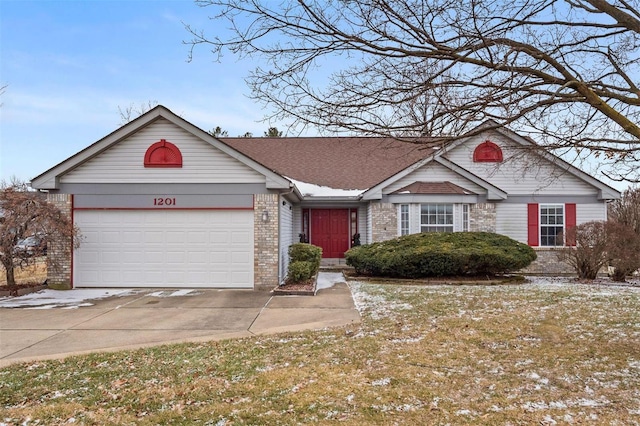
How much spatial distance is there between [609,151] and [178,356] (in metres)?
5.98

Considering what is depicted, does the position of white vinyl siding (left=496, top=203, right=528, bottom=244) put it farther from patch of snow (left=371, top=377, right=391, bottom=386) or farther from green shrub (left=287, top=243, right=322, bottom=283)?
patch of snow (left=371, top=377, right=391, bottom=386)

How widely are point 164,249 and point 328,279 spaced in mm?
5243

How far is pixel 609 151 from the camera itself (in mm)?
5059

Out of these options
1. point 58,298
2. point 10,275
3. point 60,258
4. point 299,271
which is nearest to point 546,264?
point 299,271

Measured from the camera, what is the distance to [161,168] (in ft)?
40.5

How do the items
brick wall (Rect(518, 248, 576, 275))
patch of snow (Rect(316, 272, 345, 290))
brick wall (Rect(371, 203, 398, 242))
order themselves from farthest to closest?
brick wall (Rect(518, 248, 576, 275)) < brick wall (Rect(371, 203, 398, 242)) < patch of snow (Rect(316, 272, 345, 290))

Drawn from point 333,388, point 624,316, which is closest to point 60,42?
point 333,388

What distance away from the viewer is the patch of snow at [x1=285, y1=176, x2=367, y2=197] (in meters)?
17.6

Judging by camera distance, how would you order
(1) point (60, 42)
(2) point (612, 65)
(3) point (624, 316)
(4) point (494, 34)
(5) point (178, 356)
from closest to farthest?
(4) point (494, 34)
(2) point (612, 65)
(5) point (178, 356)
(3) point (624, 316)
(1) point (60, 42)

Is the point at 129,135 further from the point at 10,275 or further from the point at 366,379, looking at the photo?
the point at 366,379

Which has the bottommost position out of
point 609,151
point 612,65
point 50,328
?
point 50,328

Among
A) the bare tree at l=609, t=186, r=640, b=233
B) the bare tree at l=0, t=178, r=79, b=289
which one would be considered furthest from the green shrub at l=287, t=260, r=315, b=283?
the bare tree at l=609, t=186, r=640, b=233

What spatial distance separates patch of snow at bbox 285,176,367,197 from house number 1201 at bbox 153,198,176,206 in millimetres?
6099

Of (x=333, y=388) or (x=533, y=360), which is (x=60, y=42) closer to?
(x=333, y=388)
